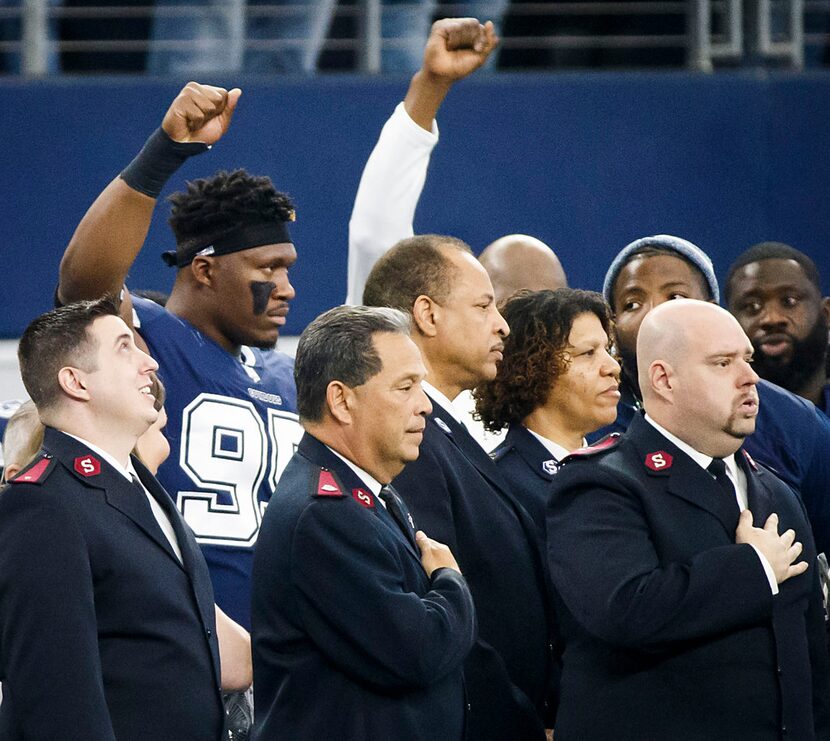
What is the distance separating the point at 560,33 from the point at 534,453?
9.26ft

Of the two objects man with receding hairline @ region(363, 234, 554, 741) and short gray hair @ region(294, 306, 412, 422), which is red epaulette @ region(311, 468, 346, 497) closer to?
short gray hair @ region(294, 306, 412, 422)

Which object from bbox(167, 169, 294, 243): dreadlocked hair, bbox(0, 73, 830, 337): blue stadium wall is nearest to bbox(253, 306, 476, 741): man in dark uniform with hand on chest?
bbox(167, 169, 294, 243): dreadlocked hair

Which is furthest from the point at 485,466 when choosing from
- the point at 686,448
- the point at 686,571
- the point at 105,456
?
the point at 105,456

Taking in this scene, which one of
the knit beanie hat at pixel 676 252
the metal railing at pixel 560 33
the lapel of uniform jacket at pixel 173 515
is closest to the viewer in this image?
the lapel of uniform jacket at pixel 173 515

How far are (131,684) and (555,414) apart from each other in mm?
1088

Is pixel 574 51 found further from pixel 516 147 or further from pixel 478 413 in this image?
pixel 478 413

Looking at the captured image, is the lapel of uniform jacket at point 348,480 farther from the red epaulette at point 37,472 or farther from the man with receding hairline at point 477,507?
the red epaulette at point 37,472

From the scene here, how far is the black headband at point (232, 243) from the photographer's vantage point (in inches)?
132

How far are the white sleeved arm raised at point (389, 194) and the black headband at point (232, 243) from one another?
260 millimetres

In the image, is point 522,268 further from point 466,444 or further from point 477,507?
point 477,507

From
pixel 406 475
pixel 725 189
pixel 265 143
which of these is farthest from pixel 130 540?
pixel 725 189

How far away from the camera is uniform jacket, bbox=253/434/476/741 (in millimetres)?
2262

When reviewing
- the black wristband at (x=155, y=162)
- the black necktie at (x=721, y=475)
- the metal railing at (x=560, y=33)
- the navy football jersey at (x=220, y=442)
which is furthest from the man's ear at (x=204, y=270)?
the metal railing at (x=560, y=33)

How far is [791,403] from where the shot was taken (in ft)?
10.8
